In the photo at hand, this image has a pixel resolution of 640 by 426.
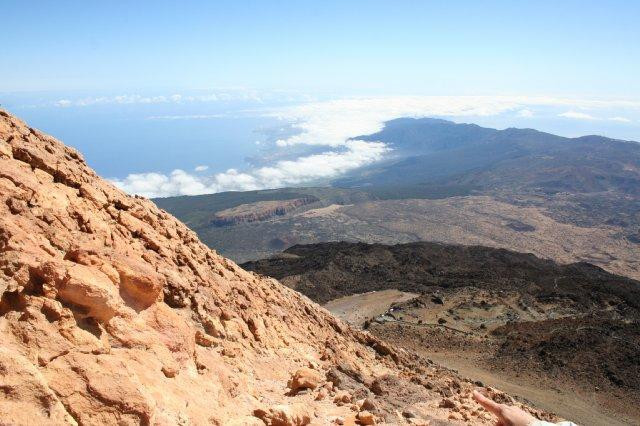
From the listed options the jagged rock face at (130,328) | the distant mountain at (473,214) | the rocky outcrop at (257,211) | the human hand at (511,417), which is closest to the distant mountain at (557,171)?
the distant mountain at (473,214)

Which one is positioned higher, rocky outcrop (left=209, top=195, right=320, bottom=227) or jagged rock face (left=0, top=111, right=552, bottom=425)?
jagged rock face (left=0, top=111, right=552, bottom=425)

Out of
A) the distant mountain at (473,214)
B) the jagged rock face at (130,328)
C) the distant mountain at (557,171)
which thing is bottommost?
the distant mountain at (473,214)

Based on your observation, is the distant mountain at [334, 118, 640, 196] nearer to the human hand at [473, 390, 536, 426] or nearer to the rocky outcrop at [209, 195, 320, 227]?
the rocky outcrop at [209, 195, 320, 227]

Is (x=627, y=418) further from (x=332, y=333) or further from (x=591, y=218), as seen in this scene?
(x=591, y=218)

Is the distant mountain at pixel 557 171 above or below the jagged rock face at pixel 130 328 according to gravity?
below

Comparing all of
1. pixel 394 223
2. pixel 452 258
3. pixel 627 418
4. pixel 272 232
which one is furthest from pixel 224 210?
pixel 627 418

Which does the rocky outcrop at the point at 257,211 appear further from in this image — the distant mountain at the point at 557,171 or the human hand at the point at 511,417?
the human hand at the point at 511,417

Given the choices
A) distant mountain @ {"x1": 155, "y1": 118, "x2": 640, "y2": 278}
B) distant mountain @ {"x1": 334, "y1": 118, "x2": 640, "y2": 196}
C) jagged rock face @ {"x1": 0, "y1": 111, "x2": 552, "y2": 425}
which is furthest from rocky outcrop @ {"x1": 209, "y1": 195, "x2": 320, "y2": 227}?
jagged rock face @ {"x1": 0, "y1": 111, "x2": 552, "y2": 425}
